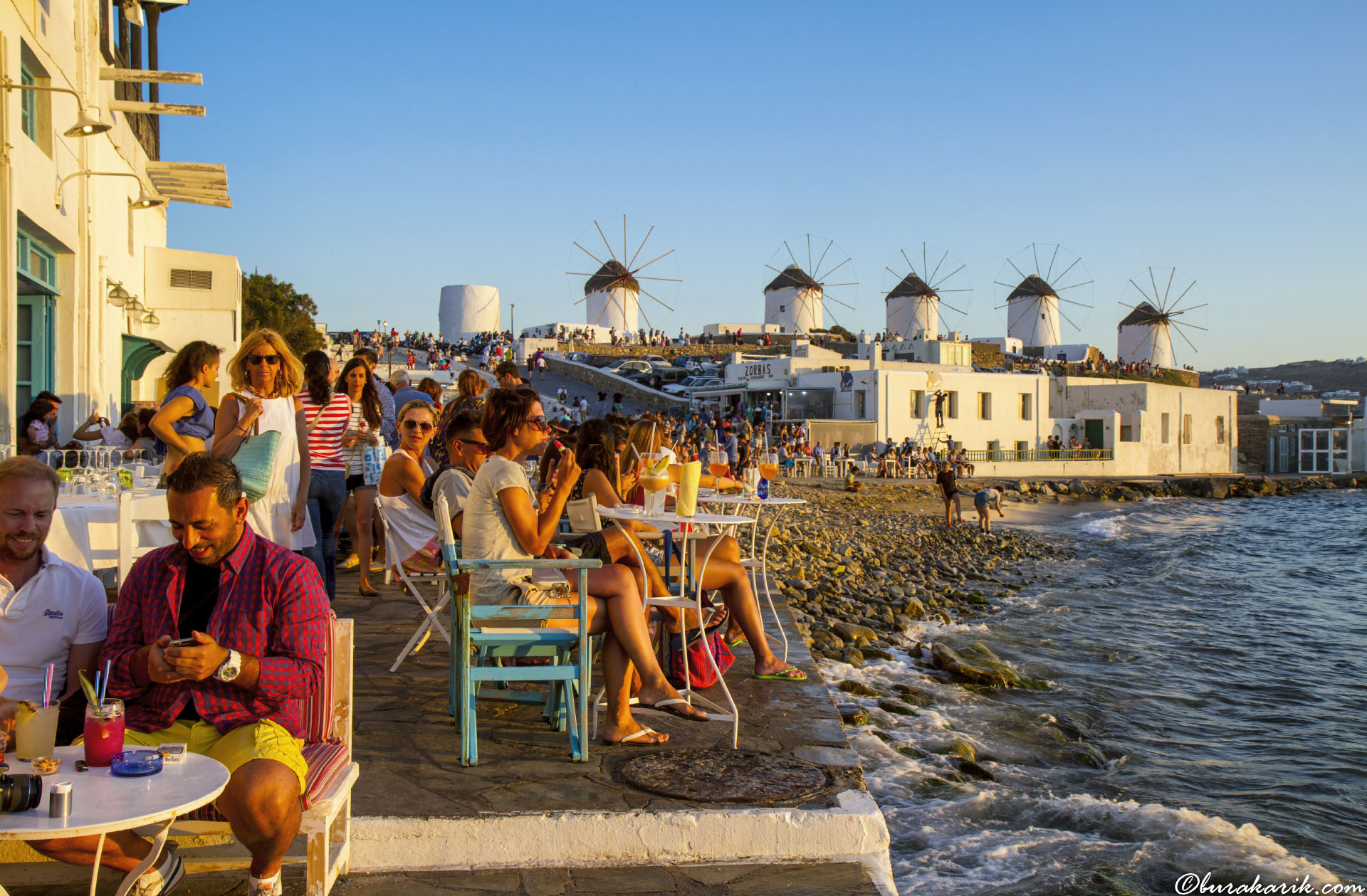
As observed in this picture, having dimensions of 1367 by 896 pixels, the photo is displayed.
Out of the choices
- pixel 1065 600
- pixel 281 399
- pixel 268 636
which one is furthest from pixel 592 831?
pixel 1065 600

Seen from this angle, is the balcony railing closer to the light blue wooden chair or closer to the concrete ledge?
the light blue wooden chair

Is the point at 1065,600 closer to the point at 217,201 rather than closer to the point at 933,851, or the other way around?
the point at 933,851

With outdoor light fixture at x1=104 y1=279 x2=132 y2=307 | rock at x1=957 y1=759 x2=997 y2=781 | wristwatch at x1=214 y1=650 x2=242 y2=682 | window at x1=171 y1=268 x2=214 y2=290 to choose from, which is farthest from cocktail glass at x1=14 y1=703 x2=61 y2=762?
window at x1=171 y1=268 x2=214 y2=290

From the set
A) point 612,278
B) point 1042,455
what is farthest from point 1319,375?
point 1042,455

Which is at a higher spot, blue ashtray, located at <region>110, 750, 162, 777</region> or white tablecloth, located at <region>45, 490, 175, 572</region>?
white tablecloth, located at <region>45, 490, 175, 572</region>

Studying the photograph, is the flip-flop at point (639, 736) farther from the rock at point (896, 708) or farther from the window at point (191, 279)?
the window at point (191, 279)

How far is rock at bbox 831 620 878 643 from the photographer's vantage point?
889 cm

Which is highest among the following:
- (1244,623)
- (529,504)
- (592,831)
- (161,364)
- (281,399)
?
(161,364)

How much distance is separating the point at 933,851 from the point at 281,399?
3644mm

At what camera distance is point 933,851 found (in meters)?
4.36

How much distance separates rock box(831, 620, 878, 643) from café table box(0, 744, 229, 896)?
7.26 m

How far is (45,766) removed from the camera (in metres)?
2.01

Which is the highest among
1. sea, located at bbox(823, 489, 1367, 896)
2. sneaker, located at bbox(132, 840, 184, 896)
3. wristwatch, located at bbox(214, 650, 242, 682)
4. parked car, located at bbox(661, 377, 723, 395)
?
parked car, located at bbox(661, 377, 723, 395)

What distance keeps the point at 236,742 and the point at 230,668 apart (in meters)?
0.19
